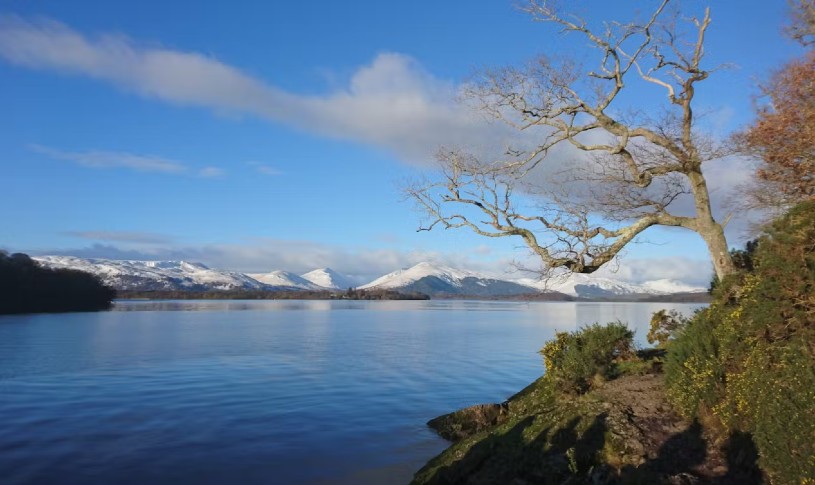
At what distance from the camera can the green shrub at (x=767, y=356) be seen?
754 centimetres

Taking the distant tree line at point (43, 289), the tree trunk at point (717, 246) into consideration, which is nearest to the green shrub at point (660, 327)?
the tree trunk at point (717, 246)

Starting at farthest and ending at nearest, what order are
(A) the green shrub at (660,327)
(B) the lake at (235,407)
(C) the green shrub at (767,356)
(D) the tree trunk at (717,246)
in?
(A) the green shrub at (660,327) → (B) the lake at (235,407) → (D) the tree trunk at (717,246) → (C) the green shrub at (767,356)

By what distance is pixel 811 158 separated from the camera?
44.2 feet

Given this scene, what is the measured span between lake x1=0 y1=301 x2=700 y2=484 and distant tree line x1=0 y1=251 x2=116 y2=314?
83.9m

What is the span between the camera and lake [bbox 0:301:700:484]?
1562cm

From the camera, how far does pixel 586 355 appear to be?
1537 cm

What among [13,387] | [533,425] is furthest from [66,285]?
[533,425]

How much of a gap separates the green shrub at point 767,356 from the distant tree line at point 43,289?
5151 inches

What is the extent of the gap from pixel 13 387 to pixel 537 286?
2562 cm

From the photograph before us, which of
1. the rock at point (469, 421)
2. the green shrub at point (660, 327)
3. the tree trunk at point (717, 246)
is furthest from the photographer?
the green shrub at point (660, 327)

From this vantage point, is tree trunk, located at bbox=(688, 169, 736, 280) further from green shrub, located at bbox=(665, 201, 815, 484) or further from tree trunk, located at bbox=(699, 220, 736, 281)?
green shrub, located at bbox=(665, 201, 815, 484)

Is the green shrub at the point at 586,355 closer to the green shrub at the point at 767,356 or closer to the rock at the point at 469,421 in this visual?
the rock at the point at 469,421

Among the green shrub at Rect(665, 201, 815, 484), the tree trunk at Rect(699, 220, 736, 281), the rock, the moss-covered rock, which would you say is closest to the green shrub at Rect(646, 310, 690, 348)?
the tree trunk at Rect(699, 220, 736, 281)

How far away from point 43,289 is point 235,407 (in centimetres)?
12386
